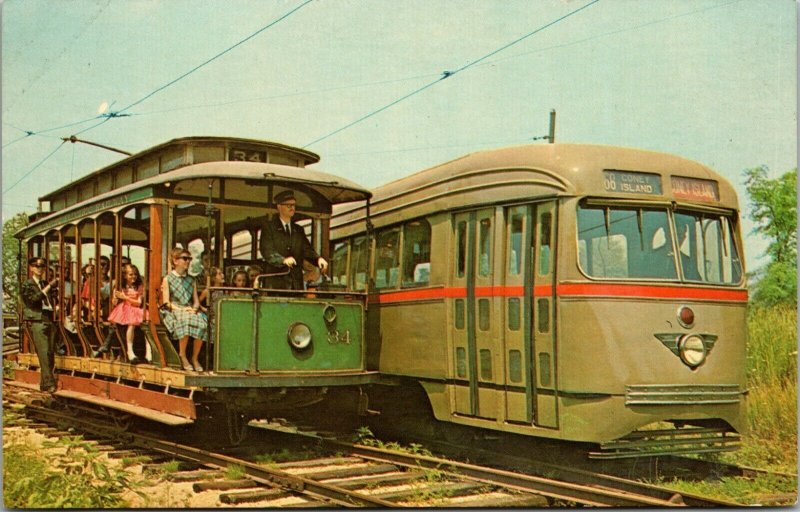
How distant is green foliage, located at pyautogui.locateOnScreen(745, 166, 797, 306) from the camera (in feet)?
24.7

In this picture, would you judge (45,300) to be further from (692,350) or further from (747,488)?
(747,488)

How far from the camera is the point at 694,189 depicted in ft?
25.7

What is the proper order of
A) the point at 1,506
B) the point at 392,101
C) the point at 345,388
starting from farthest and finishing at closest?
the point at 345,388
the point at 392,101
the point at 1,506

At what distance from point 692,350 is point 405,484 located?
2.74 m

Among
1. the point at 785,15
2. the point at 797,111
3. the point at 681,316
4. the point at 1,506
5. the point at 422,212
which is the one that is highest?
the point at 785,15

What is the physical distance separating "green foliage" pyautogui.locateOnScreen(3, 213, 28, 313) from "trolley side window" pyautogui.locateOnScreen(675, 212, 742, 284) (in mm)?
8707

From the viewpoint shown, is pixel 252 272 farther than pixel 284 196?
Yes

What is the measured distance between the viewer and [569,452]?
794 centimetres

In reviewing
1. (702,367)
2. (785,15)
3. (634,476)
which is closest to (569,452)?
(634,476)

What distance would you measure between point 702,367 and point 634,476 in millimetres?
1141

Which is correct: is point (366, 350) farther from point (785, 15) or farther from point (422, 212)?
point (785, 15)

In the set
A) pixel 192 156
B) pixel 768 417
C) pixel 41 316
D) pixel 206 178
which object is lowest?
pixel 768 417

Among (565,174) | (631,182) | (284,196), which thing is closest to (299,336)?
(284,196)

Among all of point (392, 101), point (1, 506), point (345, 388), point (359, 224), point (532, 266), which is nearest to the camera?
point (1, 506)
